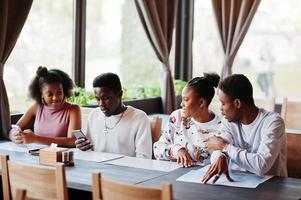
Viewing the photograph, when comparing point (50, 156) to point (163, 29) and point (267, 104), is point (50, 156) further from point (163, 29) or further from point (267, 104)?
point (163, 29)

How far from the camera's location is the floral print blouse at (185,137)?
2.74 metres

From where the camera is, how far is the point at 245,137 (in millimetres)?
2486

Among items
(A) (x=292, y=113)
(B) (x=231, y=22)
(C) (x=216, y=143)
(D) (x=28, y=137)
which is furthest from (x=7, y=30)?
(B) (x=231, y=22)

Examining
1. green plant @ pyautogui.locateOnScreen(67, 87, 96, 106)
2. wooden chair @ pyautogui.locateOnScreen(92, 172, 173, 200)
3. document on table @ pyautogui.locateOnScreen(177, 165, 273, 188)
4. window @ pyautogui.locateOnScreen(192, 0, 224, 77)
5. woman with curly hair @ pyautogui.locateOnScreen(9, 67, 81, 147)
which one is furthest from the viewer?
window @ pyautogui.locateOnScreen(192, 0, 224, 77)

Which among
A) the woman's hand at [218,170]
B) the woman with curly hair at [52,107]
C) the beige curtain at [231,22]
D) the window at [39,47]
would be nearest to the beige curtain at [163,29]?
the beige curtain at [231,22]

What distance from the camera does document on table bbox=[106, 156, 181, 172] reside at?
252 cm

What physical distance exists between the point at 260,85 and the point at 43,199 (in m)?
3.71

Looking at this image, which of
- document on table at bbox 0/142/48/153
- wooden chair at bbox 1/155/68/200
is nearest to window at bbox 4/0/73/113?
Result: document on table at bbox 0/142/48/153

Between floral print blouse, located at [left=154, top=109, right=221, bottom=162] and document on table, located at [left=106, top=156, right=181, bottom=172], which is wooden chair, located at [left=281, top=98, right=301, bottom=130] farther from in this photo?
document on table, located at [left=106, top=156, right=181, bottom=172]

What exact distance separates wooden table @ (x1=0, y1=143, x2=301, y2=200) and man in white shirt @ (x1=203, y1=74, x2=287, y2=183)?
114 mm

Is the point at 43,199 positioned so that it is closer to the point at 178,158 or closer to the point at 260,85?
the point at 178,158

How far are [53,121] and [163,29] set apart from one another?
6.60 feet

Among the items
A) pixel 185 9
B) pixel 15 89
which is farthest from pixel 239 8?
pixel 15 89

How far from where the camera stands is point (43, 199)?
212 cm
